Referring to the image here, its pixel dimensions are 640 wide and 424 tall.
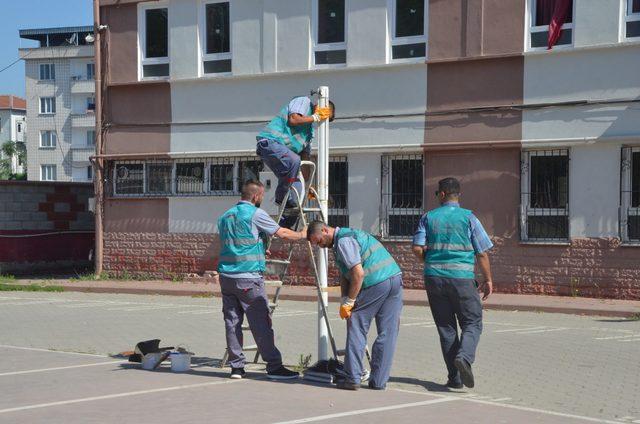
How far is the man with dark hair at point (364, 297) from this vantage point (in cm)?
909

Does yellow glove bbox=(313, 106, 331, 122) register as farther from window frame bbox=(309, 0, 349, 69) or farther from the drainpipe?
the drainpipe

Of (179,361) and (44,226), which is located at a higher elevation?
(44,226)

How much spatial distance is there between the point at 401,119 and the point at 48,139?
227 ft

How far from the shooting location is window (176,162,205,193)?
22.3m

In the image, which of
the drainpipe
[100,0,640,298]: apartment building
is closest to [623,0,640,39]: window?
[100,0,640,298]: apartment building

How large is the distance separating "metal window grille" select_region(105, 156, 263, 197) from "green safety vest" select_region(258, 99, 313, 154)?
11.2 meters

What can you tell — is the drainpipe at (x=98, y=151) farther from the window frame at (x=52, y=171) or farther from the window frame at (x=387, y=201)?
the window frame at (x=52, y=171)

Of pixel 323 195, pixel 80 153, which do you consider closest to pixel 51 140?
pixel 80 153

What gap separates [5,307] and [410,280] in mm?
7743

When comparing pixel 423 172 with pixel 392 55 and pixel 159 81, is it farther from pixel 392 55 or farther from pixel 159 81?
pixel 159 81

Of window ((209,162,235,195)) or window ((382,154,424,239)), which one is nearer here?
window ((382,154,424,239))

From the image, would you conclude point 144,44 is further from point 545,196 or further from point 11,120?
point 11,120

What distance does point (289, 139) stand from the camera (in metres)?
10.2

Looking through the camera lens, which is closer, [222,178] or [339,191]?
[339,191]
